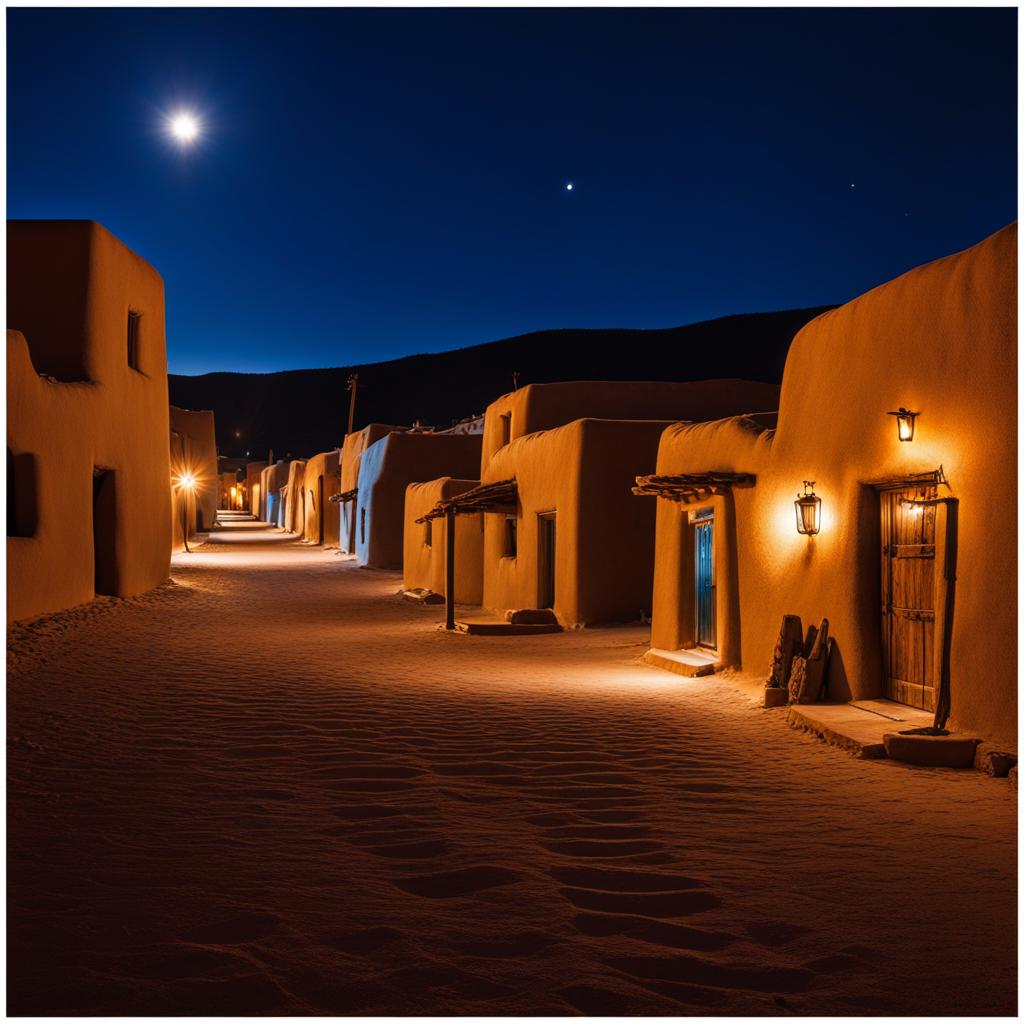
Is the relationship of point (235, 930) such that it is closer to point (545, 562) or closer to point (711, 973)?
point (711, 973)

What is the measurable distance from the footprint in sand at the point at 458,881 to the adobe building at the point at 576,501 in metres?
11.4

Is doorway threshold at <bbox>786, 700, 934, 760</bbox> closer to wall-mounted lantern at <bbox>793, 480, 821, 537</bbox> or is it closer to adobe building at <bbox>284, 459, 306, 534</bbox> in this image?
wall-mounted lantern at <bbox>793, 480, 821, 537</bbox>

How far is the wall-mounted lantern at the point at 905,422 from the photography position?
310 inches

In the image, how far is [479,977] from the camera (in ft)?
11.8

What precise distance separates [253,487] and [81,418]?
61691 mm

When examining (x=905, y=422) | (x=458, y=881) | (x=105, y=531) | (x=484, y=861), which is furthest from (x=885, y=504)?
(x=105, y=531)

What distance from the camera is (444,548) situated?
22.6 meters

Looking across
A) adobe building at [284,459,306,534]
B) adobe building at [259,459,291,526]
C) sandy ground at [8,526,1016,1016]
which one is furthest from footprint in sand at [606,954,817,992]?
adobe building at [259,459,291,526]

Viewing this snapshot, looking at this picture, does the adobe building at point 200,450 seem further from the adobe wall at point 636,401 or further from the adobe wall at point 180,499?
the adobe wall at point 636,401

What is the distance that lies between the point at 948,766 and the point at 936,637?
3.23ft

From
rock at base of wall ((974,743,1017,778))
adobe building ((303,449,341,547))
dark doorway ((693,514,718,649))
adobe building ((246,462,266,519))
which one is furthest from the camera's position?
adobe building ((246,462,266,519))

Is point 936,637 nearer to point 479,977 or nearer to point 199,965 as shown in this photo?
point 479,977

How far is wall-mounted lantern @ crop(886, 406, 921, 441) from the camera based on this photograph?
7.87 m

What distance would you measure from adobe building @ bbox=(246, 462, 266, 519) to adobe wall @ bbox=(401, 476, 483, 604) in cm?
4961
